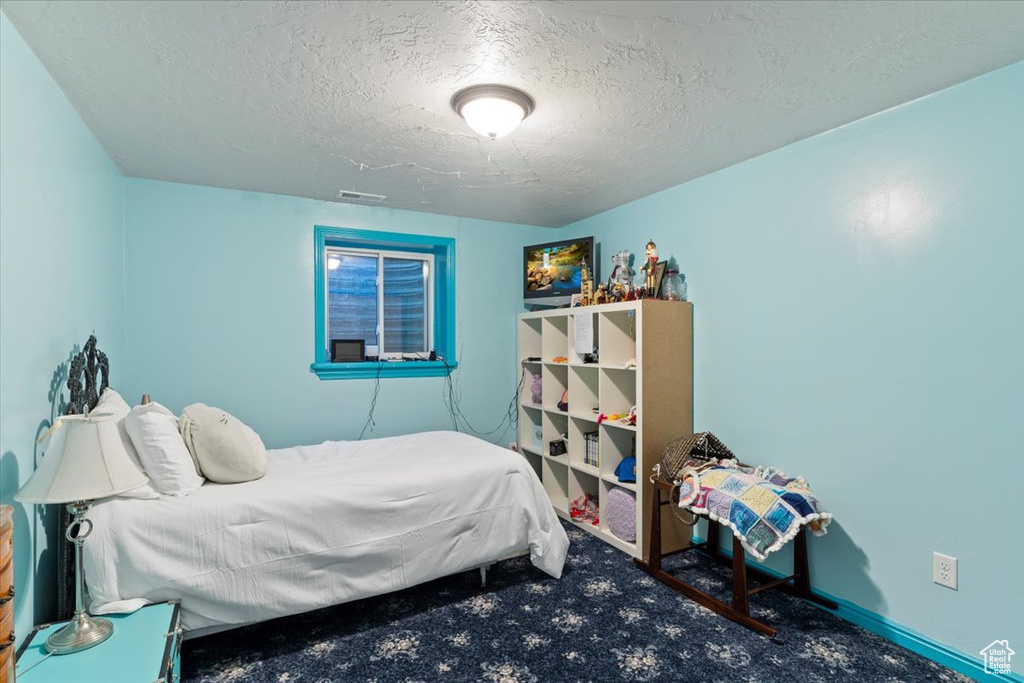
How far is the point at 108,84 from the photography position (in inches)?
78.6

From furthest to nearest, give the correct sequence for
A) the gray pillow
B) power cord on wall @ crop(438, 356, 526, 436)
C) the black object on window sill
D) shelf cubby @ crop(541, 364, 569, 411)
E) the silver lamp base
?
power cord on wall @ crop(438, 356, 526, 436) < shelf cubby @ crop(541, 364, 569, 411) < the black object on window sill < the gray pillow < the silver lamp base

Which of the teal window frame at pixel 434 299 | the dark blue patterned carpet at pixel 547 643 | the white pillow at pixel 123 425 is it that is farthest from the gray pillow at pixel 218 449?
the teal window frame at pixel 434 299

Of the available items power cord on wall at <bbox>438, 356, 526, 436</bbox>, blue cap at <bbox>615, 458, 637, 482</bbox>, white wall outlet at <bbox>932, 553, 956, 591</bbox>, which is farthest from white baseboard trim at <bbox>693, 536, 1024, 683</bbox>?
power cord on wall at <bbox>438, 356, 526, 436</bbox>

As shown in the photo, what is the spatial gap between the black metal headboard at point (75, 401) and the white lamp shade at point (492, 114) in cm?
195

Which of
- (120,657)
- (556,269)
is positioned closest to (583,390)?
(556,269)

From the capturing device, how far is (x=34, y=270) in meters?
1.76

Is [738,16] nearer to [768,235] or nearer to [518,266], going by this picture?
[768,235]

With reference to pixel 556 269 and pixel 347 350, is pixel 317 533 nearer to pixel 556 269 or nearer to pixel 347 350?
pixel 347 350

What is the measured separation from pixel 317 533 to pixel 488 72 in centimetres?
205

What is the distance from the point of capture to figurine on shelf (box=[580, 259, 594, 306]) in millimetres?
3642

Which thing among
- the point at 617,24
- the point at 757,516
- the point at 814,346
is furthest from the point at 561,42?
the point at 757,516

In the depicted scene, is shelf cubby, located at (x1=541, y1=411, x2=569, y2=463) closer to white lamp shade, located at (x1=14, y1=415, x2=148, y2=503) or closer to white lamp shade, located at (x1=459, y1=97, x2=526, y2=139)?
white lamp shade, located at (x1=459, y1=97, x2=526, y2=139)

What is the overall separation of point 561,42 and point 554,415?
2854 millimetres

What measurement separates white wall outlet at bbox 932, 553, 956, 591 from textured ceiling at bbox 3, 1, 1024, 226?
195 centimetres
